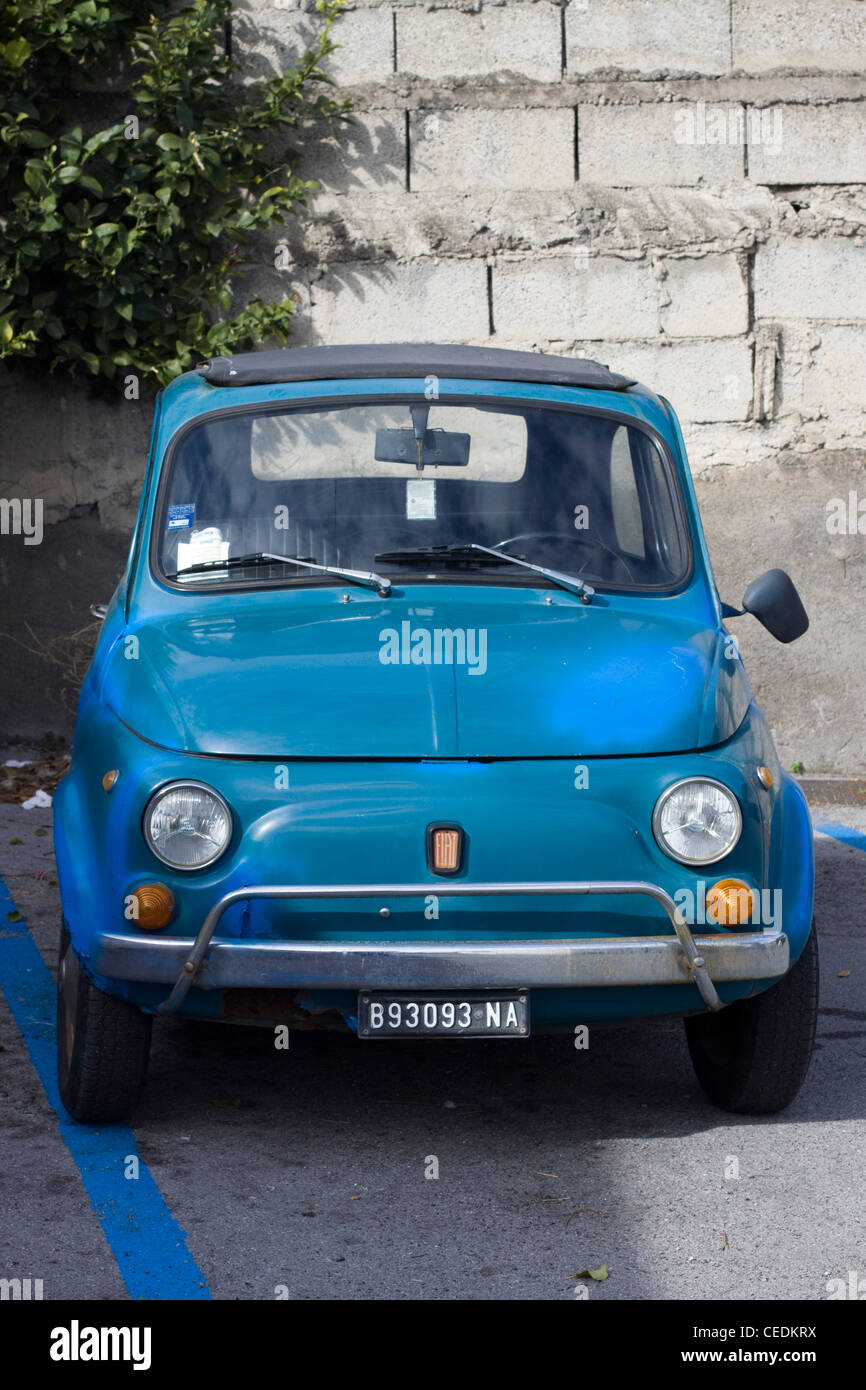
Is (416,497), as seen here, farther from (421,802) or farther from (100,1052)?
(100,1052)

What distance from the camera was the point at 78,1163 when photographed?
3.74 meters

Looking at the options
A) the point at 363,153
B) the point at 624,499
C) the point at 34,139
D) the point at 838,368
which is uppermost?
the point at 34,139

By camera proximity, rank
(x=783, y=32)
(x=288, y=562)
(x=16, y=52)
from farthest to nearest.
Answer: (x=783, y=32) → (x=16, y=52) → (x=288, y=562)

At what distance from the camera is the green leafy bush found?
8.03 meters

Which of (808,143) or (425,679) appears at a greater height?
(808,143)

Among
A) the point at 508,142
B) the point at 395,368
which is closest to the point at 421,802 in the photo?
the point at 395,368

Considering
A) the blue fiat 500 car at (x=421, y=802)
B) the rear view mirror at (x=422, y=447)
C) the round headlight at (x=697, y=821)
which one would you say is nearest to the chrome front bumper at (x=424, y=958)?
the blue fiat 500 car at (x=421, y=802)

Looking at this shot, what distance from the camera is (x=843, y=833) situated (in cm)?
727

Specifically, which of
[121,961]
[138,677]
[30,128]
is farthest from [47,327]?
[121,961]

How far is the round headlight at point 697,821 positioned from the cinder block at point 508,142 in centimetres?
553

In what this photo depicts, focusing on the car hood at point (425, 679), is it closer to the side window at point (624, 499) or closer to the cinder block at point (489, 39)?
the side window at point (624, 499)

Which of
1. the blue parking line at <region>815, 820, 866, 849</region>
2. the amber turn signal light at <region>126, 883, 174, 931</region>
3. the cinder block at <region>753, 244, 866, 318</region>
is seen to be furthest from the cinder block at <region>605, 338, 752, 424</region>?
the amber turn signal light at <region>126, 883, 174, 931</region>

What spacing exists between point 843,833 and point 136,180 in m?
4.81
